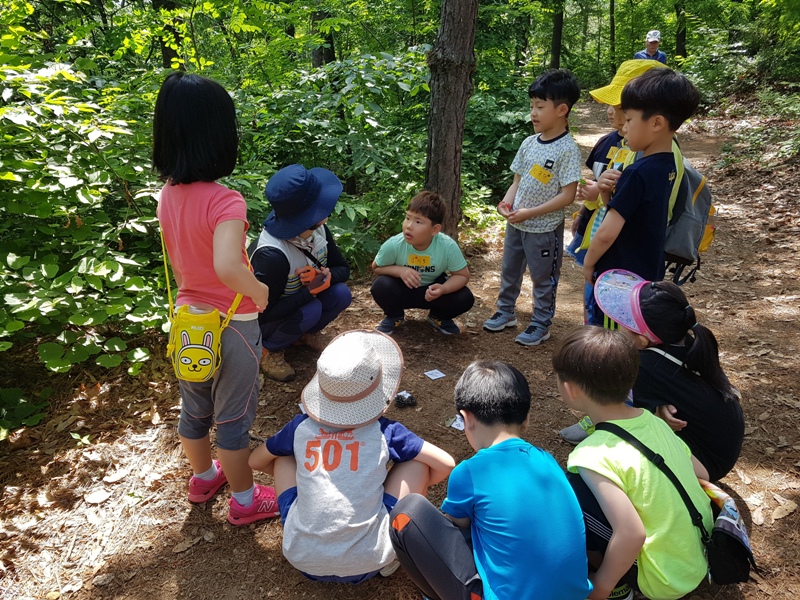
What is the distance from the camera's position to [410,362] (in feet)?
12.6

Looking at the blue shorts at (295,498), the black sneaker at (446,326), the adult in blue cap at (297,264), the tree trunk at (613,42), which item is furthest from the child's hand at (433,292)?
the tree trunk at (613,42)

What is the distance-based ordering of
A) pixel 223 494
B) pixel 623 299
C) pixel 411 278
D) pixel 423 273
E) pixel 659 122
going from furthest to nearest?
pixel 423 273, pixel 411 278, pixel 223 494, pixel 659 122, pixel 623 299

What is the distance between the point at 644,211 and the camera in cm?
268

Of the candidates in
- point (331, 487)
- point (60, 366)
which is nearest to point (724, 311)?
point (331, 487)

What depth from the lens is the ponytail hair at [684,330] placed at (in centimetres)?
218

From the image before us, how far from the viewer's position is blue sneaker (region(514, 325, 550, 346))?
13.2ft

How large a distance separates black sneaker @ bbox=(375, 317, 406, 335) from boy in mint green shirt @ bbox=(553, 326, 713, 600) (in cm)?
224

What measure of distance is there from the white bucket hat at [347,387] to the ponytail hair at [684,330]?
123 cm

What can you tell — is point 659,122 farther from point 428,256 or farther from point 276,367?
point 276,367

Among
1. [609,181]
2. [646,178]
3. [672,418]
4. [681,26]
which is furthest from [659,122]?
[681,26]

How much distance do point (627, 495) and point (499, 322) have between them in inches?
99.2

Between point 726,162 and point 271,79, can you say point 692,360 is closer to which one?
point 271,79

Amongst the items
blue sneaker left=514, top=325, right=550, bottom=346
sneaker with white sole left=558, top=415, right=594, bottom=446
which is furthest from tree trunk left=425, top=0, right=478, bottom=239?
sneaker with white sole left=558, top=415, right=594, bottom=446

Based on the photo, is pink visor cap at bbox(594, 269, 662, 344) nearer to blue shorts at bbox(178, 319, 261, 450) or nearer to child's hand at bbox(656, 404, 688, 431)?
child's hand at bbox(656, 404, 688, 431)
